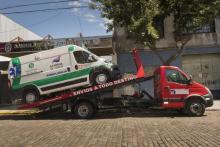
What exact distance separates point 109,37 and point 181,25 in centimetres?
556

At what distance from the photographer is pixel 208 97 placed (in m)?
18.2

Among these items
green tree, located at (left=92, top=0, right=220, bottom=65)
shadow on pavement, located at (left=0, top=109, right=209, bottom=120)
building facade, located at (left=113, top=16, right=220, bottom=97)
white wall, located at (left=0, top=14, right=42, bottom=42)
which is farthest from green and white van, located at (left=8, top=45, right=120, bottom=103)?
white wall, located at (left=0, top=14, right=42, bottom=42)

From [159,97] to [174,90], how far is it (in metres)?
0.80

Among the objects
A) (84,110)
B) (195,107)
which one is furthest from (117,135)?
(195,107)

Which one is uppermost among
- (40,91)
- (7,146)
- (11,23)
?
(11,23)

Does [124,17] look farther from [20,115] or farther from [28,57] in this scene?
[20,115]

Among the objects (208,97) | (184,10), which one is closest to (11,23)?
(184,10)

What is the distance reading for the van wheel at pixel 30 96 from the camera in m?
18.5

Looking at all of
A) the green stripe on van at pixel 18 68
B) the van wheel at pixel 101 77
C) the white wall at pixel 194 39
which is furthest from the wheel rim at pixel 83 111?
the white wall at pixel 194 39

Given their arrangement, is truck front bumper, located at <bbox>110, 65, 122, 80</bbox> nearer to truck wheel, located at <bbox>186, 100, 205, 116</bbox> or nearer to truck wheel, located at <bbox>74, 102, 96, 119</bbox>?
truck wheel, located at <bbox>74, 102, 96, 119</bbox>

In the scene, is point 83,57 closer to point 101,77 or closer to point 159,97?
point 101,77

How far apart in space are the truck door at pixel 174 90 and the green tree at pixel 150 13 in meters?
3.26

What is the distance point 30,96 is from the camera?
60.9 ft

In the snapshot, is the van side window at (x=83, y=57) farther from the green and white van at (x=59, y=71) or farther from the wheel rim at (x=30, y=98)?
the wheel rim at (x=30, y=98)
